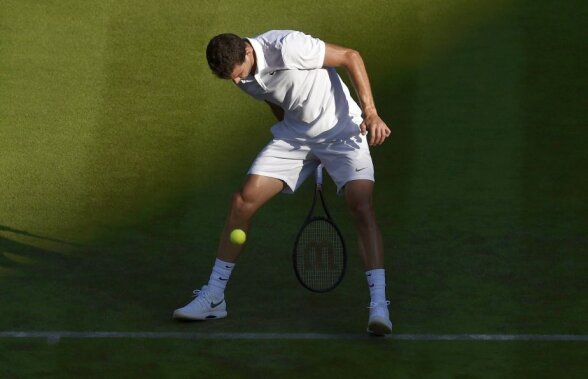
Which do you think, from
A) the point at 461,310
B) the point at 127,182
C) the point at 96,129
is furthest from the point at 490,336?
the point at 96,129

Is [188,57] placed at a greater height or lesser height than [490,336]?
greater

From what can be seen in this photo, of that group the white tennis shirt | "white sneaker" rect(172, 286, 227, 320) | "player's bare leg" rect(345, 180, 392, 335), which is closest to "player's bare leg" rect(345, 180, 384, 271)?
"player's bare leg" rect(345, 180, 392, 335)

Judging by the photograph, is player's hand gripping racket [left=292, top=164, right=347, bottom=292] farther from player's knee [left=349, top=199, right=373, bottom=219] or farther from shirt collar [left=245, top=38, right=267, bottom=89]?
shirt collar [left=245, top=38, right=267, bottom=89]

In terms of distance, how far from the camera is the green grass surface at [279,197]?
7496 millimetres

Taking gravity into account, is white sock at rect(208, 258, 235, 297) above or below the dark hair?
below

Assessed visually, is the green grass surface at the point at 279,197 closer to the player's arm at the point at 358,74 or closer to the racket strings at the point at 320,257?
the racket strings at the point at 320,257

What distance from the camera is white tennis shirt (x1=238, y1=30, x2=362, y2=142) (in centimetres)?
759

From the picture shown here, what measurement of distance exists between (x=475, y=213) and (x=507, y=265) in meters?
0.82

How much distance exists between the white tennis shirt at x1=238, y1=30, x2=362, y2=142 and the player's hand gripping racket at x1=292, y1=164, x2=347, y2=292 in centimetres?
39

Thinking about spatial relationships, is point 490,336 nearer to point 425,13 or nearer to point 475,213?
point 475,213

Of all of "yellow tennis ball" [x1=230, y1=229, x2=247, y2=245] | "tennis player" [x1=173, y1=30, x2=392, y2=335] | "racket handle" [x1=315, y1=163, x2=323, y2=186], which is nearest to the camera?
"tennis player" [x1=173, y1=30, x2=392, y2=335]

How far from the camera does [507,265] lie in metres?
8.66

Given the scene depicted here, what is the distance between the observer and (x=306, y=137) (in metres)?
7.96

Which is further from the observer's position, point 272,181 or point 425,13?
point 425,13
